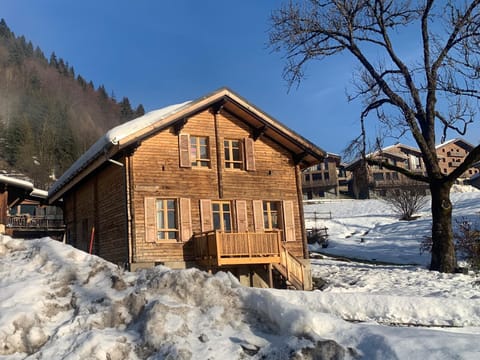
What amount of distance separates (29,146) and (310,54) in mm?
61940

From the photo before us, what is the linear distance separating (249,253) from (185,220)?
2.55 m

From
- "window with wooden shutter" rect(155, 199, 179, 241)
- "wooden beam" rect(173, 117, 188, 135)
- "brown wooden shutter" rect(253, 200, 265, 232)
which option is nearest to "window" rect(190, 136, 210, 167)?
"wooden beam" rect(173, 117, 188, 135)

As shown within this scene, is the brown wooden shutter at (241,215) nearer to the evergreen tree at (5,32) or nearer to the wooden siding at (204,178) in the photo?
the wooden siding at (204,178)

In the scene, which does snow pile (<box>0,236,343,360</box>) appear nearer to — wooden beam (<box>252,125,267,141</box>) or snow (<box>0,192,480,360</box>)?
snow (<box>0,192,480,360</box>)

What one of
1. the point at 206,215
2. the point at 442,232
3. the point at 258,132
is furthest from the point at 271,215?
the point at 442,232

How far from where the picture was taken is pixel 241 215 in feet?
59.5

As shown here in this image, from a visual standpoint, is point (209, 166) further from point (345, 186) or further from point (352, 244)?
point (345, 186)

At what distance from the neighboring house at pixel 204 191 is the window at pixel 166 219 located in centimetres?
4

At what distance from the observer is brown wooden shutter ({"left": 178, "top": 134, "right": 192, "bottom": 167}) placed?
17484 mm

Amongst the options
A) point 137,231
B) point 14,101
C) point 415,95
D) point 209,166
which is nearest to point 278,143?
point 209,166

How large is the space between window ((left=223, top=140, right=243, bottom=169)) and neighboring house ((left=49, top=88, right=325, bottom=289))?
0.04 metres

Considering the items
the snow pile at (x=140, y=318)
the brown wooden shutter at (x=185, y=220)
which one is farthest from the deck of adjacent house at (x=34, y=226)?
the snow pile at (x=140, y=318)

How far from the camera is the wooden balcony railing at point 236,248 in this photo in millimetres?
15852

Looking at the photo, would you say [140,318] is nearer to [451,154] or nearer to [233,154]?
[233,154]
